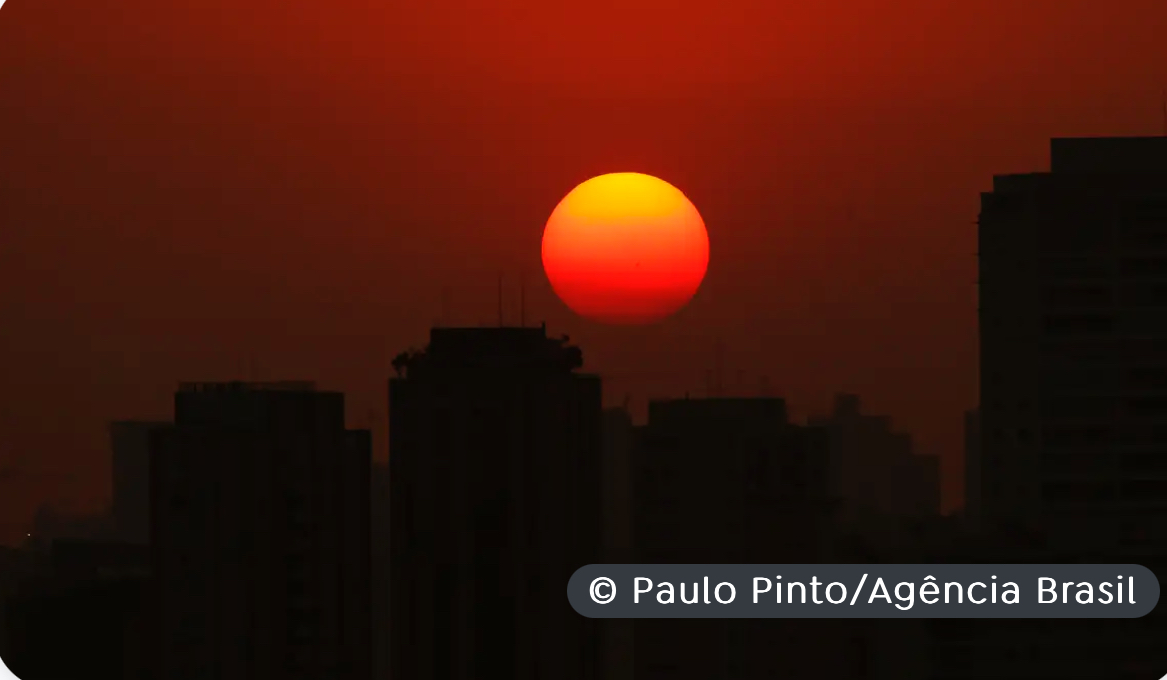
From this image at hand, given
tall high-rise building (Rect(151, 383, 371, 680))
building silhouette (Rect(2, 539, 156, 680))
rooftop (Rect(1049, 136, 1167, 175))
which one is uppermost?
rooftop (Rect(1049, 136, 1167, 175))

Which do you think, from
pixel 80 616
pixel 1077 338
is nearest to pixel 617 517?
pixel 1077 338

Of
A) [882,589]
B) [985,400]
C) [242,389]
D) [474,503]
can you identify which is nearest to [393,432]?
[474,503]

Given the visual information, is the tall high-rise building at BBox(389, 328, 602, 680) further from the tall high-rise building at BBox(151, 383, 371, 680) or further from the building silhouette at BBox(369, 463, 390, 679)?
the tall high-rise building at BBox(151, 383, 371, 680)

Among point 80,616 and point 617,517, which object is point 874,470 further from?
point 80,616

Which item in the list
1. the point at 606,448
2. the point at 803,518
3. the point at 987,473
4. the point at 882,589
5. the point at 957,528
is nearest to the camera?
the point at 882,589

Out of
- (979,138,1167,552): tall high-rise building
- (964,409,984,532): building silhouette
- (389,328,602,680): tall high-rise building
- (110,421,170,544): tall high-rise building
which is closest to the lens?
(979,138,1167,552): tall high-rise building

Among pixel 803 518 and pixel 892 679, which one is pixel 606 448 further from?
pixel 892 679

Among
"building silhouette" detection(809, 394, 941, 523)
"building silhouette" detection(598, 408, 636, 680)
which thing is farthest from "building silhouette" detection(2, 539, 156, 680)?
"building silhouette" detection(809, 394, 941, 523)

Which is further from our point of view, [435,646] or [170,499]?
[435,646]
